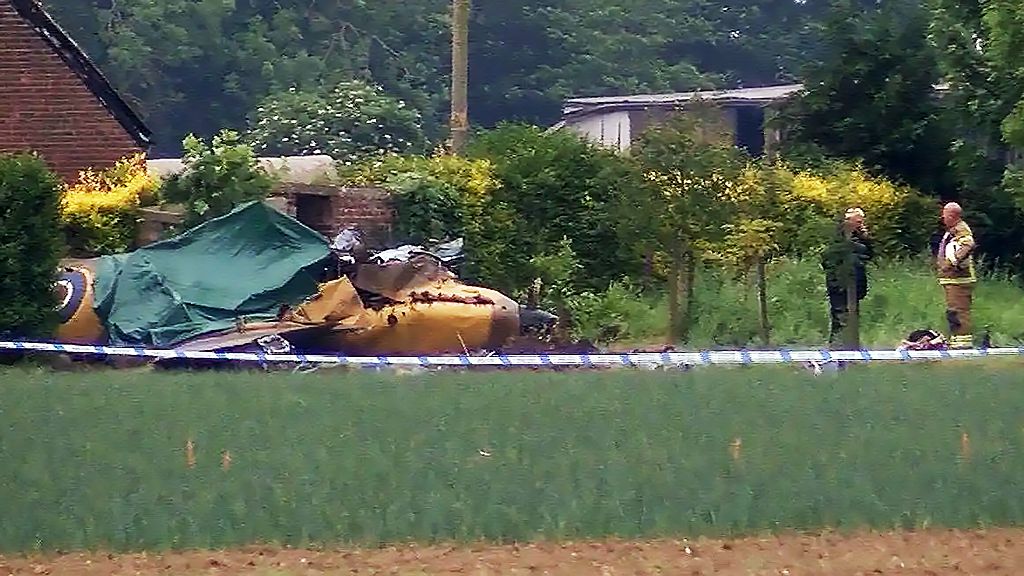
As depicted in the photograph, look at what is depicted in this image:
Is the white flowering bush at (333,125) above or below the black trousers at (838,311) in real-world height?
above

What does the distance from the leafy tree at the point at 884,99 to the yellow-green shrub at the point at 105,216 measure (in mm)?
12203

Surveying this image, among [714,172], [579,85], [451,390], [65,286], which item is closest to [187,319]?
[65,286]

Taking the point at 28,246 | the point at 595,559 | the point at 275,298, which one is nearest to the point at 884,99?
the point at 275,298

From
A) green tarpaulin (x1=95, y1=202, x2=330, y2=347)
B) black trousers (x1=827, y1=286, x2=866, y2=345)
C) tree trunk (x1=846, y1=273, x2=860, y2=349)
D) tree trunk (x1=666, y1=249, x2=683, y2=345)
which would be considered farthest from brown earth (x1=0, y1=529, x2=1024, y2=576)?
tree trunk (x1=666, y1=249, x2=683, y2=345)

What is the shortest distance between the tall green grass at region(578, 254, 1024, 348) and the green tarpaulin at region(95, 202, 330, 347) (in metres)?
3.99

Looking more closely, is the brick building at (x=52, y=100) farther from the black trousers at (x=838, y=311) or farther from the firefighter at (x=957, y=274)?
the firefighter at (x=957, y=274)

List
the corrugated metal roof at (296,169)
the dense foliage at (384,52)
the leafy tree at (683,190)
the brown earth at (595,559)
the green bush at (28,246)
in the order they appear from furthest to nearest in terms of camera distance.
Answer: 1. the dense foliage at (384,52)
2. the corrugated metal roof at (296,169)
3. the leafy tree at (683,190)
4. the green bush at (28,246)
5. the brown earth at (595,559)

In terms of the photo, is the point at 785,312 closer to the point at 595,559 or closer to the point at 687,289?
the point at 687,289

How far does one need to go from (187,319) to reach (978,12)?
43.2 feet

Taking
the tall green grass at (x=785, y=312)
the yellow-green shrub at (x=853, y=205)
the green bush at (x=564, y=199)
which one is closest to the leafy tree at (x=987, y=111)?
the yellow-green shrub at (x=853, y=205)

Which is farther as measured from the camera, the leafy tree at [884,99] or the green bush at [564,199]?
the leafy tree at [884,99]

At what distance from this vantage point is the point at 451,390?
14.7 meters

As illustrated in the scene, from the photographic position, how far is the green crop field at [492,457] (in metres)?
9.43

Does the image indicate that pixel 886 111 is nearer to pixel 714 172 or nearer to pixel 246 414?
pixel 714 172
